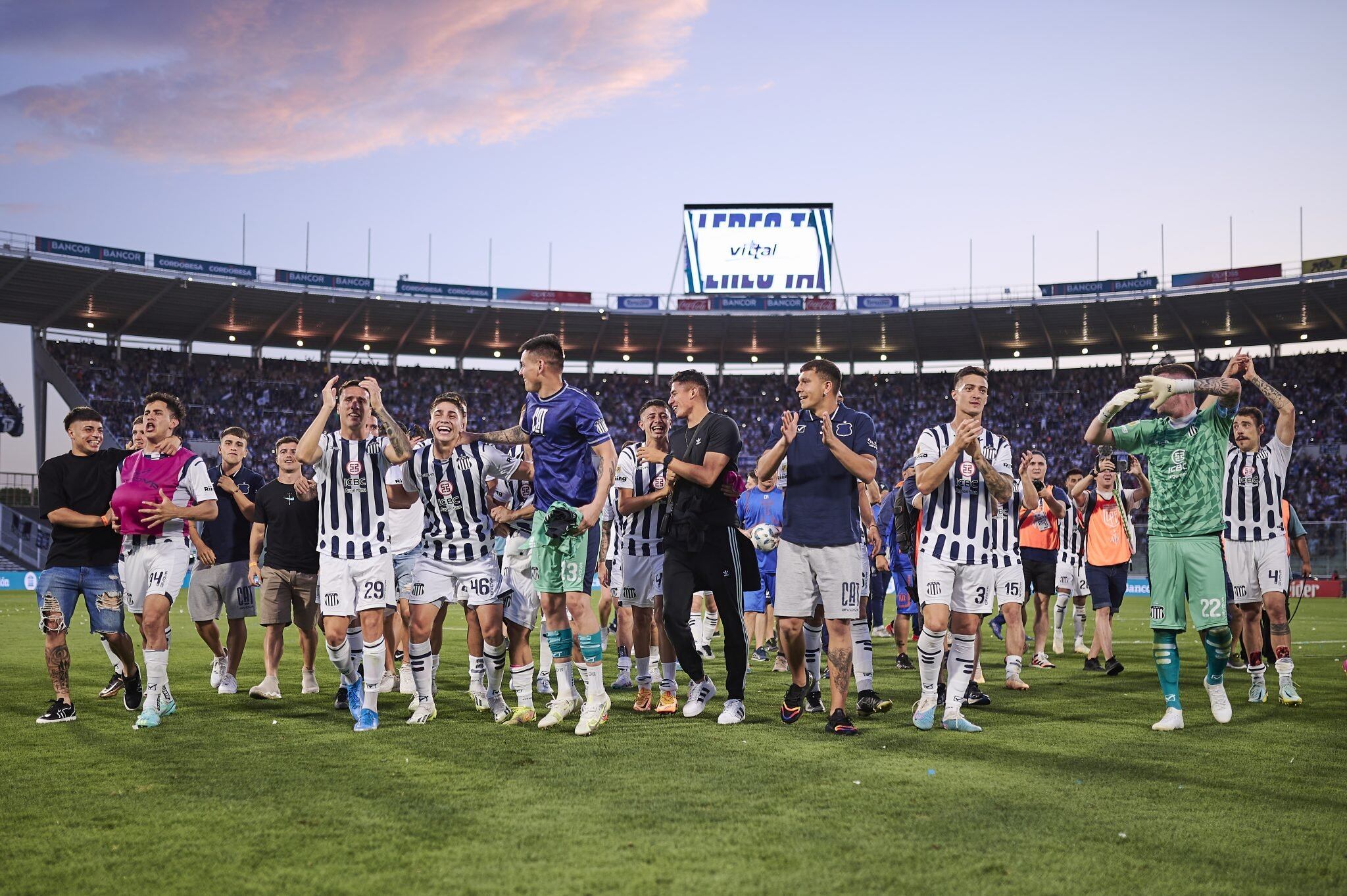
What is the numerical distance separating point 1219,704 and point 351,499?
21.9ft

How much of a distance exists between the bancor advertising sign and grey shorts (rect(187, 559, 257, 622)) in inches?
1366

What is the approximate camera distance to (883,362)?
52812 mm

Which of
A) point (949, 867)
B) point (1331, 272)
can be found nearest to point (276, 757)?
point (949, 867)

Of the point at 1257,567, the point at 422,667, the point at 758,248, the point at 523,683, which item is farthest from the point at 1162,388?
the point at 758,248

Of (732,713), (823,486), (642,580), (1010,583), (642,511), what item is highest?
(823,486)

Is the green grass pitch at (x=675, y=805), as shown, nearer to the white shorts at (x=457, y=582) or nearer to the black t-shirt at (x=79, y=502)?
the white shorts at (x=457, y=582)

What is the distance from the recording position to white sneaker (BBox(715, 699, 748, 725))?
292 inches

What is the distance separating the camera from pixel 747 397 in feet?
170

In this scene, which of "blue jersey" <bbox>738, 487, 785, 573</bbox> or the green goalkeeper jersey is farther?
"blue jersey" <bbox>738, 487, 785, 573</bbox>

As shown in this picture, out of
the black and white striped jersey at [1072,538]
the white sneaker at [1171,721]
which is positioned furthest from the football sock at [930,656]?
the black and white striped jersey at [1072,538]

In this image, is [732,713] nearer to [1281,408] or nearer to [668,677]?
[668,677]

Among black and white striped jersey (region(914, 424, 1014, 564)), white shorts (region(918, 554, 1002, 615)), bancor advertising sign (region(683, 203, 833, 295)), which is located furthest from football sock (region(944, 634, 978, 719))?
bancor advertising sign (region(683, 203, 833, 295))

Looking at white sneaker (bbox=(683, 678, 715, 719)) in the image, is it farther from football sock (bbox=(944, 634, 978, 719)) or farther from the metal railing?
the metal railing

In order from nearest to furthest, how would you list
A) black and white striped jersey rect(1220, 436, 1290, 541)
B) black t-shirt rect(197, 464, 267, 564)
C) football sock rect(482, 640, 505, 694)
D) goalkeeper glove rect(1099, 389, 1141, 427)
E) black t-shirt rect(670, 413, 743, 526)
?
goalkeeper glove rect(1099, 389, 1141, 427), black t-shirt rect(670, 413, 743, 526), football sock rect(482, 640, 505, 694), black and white striped jersey rect(1220, 436, 1290, 541), black t-shirt rect(197, 464, 267, 564)
